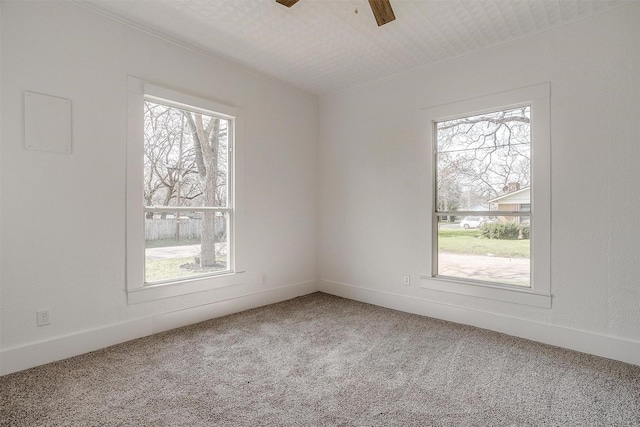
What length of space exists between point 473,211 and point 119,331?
11.4 ft

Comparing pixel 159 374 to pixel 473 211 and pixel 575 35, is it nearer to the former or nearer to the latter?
pixel 473 211

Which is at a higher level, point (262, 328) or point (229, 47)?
point (229, 47)

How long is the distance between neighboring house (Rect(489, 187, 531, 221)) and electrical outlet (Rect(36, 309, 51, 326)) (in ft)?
12.9

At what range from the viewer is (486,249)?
3396 mm

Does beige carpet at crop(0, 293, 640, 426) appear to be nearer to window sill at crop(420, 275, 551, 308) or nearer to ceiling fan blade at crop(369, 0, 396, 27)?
window sill at crop(420, 275, 551, 308)

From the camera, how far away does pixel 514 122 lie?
3.20 m

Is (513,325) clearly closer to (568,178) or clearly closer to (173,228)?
(568,178)

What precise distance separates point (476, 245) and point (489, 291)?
0.47 metres

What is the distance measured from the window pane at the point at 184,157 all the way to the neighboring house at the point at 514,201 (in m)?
2.84

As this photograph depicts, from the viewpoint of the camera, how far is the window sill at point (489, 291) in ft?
9.87

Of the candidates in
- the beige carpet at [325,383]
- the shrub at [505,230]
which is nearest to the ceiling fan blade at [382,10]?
the shrub at [505,230]

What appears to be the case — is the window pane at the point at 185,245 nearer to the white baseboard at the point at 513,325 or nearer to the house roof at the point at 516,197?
the white baseboard at the point at 513,325

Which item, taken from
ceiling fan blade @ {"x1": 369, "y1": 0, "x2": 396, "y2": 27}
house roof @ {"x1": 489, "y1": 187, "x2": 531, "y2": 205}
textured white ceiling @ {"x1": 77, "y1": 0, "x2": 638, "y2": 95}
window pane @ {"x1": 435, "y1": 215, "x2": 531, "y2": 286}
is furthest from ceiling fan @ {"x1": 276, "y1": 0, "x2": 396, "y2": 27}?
window pane @ {"x1": 435, "y1": 215, "x2": 531, "y2": 286}

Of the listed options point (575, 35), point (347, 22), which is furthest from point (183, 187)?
point (575, 35)
